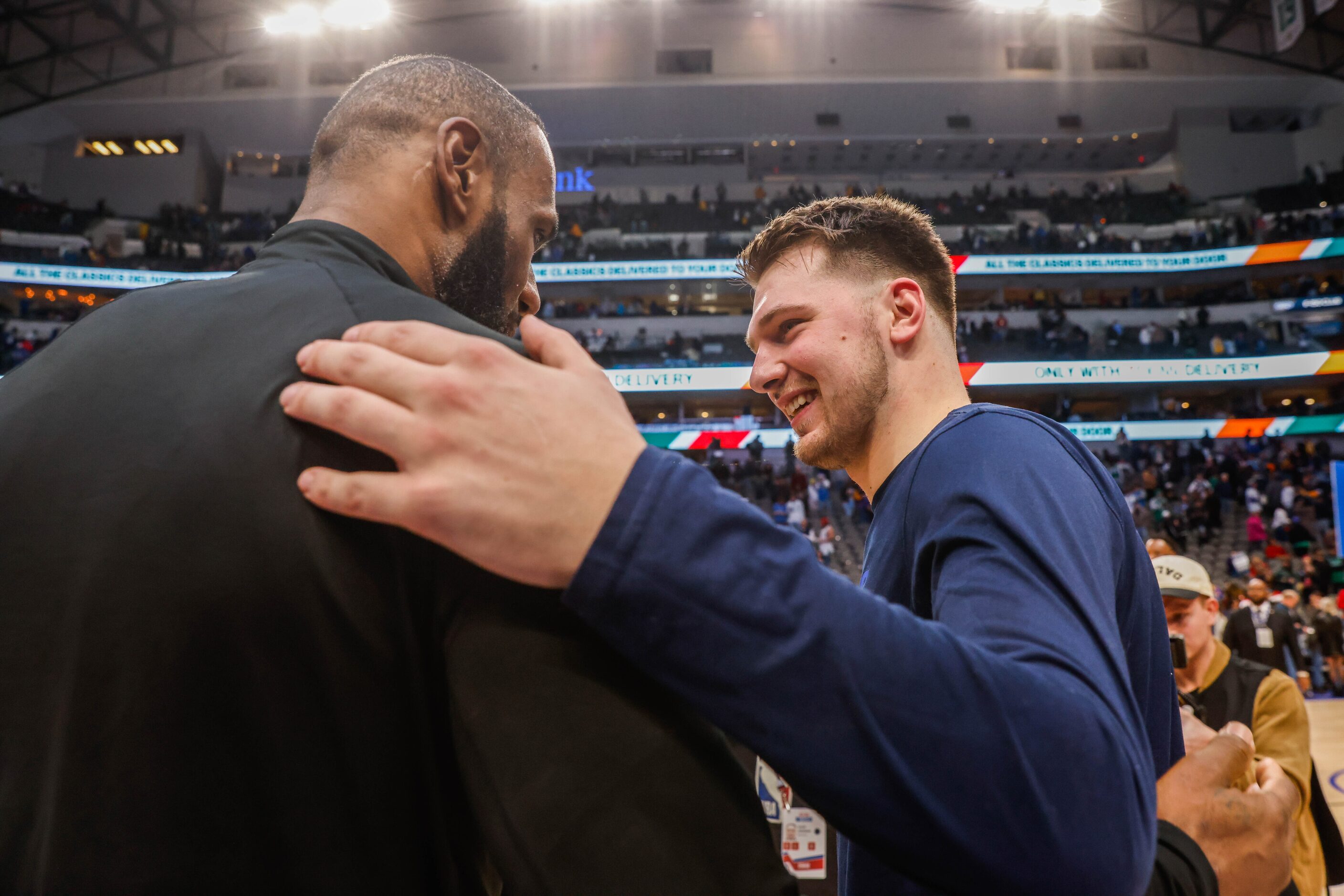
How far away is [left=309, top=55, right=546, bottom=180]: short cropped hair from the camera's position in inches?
47.7

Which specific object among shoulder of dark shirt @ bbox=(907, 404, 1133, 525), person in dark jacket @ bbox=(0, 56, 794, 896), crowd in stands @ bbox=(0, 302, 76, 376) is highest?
crowd in stands @ bbox=(0, 302, 76, 376)

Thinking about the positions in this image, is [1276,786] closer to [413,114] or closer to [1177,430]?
[413,114]

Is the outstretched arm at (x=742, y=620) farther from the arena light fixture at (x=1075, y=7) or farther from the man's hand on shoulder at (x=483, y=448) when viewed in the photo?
the arena light fixture at (x=1075, y=7)

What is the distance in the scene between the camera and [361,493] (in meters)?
0.66

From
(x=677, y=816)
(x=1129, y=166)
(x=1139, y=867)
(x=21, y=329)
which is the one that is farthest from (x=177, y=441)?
(x=1129, y=166)

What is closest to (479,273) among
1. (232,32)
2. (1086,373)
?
(1086,373)

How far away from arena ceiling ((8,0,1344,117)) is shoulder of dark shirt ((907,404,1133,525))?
1104 inches

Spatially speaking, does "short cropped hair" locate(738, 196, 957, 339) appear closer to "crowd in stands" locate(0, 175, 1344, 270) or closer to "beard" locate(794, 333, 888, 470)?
"beard" locate(794, 333, 888, 470)

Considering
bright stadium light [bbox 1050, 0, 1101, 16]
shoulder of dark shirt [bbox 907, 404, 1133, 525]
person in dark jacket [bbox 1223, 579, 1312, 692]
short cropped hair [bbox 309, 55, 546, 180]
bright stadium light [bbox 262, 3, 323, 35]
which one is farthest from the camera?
bright stadium light [bbox 262, 3, 323, 35]

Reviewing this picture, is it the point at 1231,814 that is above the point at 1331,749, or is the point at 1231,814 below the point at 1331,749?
above

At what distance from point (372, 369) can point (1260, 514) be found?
21831mm

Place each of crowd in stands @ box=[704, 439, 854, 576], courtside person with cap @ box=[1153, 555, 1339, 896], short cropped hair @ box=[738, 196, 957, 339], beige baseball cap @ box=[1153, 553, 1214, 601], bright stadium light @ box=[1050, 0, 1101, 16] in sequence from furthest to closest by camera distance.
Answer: bright stadium light @ box=[1050, 0, 1101, 16], crowd in stands @ box=[704, 439, 854, 576], beige baseball cap @ box=[1153, 553, 1214, 601], courtside person with cap @ box=[1153, 555, 1339, 896], short cropped hair @ box=[738, 196, 957, 339]

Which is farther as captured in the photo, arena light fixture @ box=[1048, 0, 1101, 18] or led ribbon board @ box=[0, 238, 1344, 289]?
arena light fixture @ box=[1048, 0, 1101, 18]

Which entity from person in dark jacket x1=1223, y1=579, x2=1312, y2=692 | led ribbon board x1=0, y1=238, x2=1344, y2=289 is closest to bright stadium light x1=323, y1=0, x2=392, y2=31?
led ribbon board x1=0, y1=238, x2=1344, y2=289
